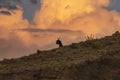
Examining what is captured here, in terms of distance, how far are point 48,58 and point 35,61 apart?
6.03ft

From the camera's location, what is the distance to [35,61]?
5559 centimetres

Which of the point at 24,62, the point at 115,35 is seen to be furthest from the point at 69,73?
the point at 115,35

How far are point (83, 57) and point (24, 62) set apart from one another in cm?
764

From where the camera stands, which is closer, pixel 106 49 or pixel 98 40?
pixel 106 49

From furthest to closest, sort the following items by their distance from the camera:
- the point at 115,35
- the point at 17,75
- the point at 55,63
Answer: the point at 115,35, the point at 55,63, the point at 17,75

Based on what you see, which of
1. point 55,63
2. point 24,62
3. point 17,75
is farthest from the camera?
point 24,62

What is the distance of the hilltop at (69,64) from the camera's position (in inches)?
1908

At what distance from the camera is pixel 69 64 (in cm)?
5028

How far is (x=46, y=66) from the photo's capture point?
5019 centimetres

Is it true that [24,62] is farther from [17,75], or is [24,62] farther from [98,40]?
[98,40]

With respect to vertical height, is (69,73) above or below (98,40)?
below

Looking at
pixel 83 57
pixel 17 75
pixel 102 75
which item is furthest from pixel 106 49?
pixel 17 75

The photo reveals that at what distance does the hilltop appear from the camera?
1908 inches

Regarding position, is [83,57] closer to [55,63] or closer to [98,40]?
[55,63]
